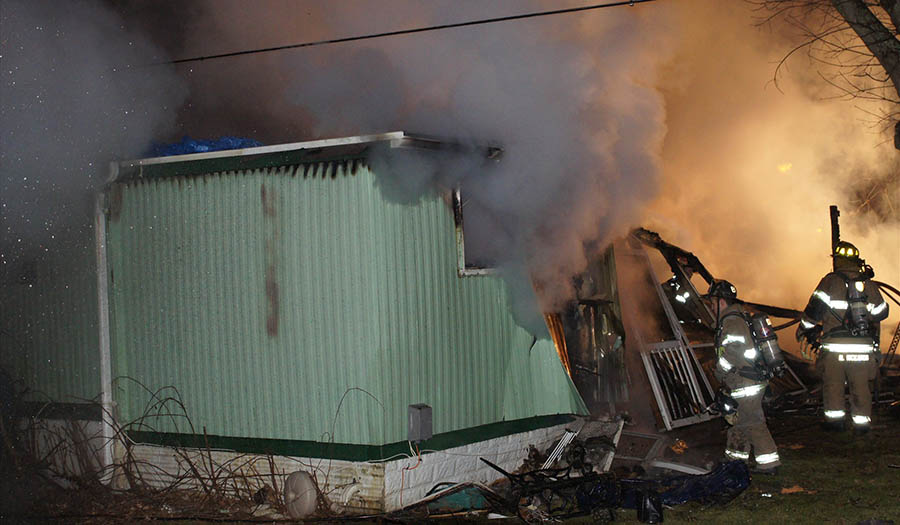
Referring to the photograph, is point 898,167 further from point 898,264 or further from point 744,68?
point 744,68

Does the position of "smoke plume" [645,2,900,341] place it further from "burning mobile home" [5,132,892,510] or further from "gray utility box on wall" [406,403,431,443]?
"gray utility box on wall" [406,403,431,443]

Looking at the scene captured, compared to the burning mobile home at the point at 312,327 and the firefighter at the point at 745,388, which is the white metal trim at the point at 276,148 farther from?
the firefighter at the point at 745,388

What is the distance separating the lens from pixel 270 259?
24.3ft

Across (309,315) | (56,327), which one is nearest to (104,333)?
(56,327)

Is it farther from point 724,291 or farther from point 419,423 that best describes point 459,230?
point 724,291

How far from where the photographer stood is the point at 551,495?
670 centimetres

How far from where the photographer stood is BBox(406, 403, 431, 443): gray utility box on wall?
22.8ft

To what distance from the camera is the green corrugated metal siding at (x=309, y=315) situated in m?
6.98

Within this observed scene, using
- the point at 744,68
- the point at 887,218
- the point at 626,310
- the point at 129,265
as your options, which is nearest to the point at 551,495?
the point at 626,310

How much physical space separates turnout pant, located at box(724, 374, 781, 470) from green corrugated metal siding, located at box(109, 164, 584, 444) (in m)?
1.58

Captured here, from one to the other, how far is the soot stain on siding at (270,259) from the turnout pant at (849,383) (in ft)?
20.9

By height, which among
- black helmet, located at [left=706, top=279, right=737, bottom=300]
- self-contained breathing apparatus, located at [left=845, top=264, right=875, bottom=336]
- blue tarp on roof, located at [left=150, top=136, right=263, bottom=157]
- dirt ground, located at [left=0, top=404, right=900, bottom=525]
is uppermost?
blue tarp on roof, located at [left=150, top=136, right=263, bottom=157]

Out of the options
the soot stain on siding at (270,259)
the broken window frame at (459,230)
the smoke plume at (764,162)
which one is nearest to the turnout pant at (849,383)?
the broken window frame at (459,230)

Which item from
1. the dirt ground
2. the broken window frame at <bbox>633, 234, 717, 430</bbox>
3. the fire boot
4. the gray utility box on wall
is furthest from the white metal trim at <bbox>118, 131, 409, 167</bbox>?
the fire boot
